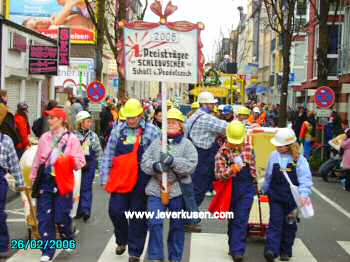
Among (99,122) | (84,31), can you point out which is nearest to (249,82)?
(84,31)

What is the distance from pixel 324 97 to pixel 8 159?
45.2 ft

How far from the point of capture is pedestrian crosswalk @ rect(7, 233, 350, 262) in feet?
26.0

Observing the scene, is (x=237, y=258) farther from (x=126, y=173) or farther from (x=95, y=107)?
(x=95, y=107)

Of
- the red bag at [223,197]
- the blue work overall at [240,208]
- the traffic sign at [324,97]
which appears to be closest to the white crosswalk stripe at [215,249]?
the blue work overall at [240,208]

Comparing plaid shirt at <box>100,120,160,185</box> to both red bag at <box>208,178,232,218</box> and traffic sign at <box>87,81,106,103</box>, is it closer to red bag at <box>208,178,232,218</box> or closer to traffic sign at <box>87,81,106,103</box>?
red bag at <box>208,178,232,218</box>

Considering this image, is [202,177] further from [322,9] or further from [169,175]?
[322,9]

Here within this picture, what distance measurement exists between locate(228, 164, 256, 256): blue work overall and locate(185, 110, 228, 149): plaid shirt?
2.20 meters

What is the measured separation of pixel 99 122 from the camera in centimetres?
2375

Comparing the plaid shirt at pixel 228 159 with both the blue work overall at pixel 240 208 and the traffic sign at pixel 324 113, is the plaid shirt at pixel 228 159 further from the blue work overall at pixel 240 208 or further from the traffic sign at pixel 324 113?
the traffic sign at pixel 324 113

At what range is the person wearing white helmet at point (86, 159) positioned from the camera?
33.4ft

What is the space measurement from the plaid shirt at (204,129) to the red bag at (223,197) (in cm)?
223

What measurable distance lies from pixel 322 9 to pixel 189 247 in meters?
15.0

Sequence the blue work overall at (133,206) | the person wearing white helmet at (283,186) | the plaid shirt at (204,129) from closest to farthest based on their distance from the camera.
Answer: the blue work overall at (133,206)
the person wearing white helmet at (283,186)
the plaid shirt at (204,129)

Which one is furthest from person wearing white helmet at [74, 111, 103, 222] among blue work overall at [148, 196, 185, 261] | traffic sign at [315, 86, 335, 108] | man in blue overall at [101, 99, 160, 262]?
traffic sign at [315, 86, 335, 108]
